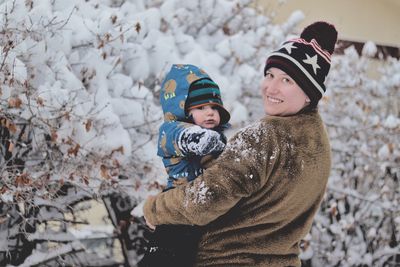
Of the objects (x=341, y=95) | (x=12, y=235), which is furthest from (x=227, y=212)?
(x=341, y=95)

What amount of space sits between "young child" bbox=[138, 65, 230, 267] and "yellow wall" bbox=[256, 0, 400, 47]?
7.10 metres

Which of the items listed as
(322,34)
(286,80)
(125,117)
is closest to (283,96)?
(286,80)

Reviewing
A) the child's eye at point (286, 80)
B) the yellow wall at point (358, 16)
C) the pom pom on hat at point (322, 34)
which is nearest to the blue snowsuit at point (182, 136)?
the child's eye at point (286, 80)

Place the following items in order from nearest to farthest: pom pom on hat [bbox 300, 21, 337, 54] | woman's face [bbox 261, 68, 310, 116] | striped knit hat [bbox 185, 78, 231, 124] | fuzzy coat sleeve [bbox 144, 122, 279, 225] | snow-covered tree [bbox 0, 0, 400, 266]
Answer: fuzzy coat sleeve [bbox 144, 122, 279, 225] → woman's face [bbox 261, 68, 310, 116] → pom pom on hat [bbox 300, 21, 337, 54] → striped knit hat [bbox 185, 78, 231, 124] → snow-covered tree [bbox 0, 0, 400, 266]

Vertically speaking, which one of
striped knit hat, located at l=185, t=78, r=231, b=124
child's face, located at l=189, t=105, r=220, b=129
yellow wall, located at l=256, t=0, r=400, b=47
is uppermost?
striped knit hat, located at l=185, t=78, r=231, b=124

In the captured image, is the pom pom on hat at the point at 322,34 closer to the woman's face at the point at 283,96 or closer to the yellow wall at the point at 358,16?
the woman's face at the point at 283,96

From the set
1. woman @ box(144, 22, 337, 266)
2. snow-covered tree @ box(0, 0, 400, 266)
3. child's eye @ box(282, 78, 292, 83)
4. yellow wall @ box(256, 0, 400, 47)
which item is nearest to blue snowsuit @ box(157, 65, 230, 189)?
woman @ box(144, 22, 337, 266)

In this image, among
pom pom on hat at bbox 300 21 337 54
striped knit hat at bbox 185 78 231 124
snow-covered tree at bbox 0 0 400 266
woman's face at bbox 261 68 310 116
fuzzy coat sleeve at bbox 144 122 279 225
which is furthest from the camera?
snow-covered tree at bbox 0 0 400 266

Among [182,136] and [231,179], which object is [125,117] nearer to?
[182,136]

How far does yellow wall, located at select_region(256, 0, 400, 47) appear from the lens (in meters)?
9.67

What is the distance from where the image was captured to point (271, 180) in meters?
1.98

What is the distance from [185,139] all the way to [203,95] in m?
0.31

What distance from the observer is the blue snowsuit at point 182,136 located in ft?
7.04

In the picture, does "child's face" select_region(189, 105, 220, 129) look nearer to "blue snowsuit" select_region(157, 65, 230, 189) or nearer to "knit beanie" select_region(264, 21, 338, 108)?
"blue snowsuit" select_region(157, 65, 230, 189)
